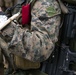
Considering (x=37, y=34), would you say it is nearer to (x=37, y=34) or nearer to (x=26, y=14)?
(x=37, y=34)

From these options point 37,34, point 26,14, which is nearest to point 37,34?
point 37,34

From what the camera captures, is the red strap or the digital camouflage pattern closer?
the digital camouflage pattern

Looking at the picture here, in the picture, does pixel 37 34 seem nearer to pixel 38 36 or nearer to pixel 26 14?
pixel 38 36

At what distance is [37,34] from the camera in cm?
172

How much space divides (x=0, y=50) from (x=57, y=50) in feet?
1.44

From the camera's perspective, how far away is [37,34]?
1.72 metres

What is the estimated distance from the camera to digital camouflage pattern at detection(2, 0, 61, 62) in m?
1.70

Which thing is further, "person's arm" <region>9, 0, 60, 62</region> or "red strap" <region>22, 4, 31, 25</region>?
"red strap" <region>22, 4, 31, 25</region>

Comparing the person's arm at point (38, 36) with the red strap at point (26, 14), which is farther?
the red strap at point (26, 14)

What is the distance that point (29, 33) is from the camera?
1723mm

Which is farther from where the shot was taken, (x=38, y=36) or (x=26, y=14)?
(x=26, y=14)

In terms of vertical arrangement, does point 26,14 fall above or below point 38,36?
above

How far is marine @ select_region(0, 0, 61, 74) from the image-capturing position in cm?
170

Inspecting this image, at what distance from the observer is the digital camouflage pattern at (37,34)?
170 centimetres
